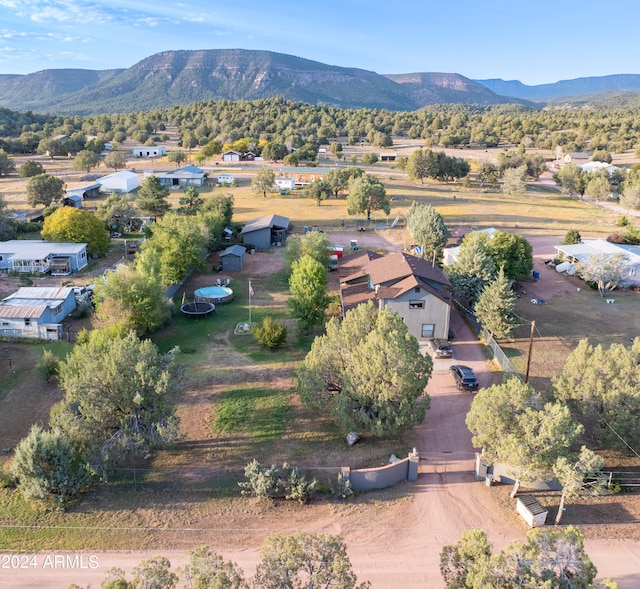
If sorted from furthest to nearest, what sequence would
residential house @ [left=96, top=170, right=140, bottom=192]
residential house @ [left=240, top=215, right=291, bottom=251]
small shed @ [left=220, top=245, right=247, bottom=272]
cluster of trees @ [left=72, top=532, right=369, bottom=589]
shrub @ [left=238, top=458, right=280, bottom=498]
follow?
residential house @ [left=96, top=170, right=140, bottom=192] → residential house @ [left=240, top=215, right=291, bottom=251] → small shed @ [left=220, top=245, right=247, bottom=272] → shrub @ [left=238, top=458, right=280, bottom=498] → cluster of trees @ [left=72, top=532, right=369, bottom=589]

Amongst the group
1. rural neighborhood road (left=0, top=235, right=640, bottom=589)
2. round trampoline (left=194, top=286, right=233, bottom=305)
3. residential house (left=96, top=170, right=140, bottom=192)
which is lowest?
rural neighborhood road (left=0, top=235, right=640, bottom=589)

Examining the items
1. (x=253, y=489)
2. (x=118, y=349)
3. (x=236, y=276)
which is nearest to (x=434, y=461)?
(x=253, y=489)

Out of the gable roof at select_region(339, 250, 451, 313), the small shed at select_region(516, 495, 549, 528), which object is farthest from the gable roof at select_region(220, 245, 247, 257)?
the small shed at select_region(516, 495, 549, 528)

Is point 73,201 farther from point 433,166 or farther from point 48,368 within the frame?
point 433,166

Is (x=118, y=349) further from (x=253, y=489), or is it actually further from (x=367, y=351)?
(x=367, y=351)

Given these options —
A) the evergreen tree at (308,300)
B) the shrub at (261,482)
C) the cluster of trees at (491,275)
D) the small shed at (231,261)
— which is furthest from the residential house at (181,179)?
the shrub at (261,482)

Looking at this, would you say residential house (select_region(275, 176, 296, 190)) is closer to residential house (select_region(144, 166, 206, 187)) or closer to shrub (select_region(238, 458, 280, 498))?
residential house (select_region(144, 166, 206, 187))

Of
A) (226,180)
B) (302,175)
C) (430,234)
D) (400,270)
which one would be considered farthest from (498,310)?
(226,180)
